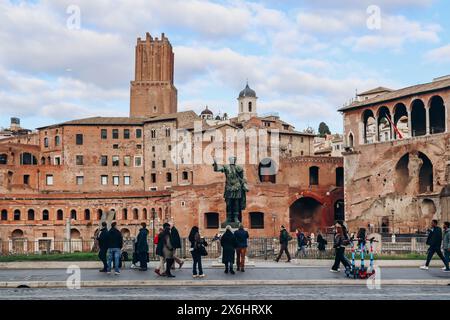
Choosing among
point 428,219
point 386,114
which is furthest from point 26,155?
point 428,219

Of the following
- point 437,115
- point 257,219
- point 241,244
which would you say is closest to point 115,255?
point 241,244

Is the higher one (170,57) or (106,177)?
(170,57)

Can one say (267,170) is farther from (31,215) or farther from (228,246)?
(228,246)

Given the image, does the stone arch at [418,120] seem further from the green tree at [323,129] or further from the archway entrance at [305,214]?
the green tree at [323,129]

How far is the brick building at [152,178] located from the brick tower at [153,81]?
417 inches

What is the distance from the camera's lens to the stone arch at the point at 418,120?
6347cm

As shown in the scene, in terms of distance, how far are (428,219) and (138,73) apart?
172 ft

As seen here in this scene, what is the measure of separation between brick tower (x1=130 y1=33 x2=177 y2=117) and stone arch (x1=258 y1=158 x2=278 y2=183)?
24.4 metres

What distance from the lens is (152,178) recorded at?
275ft

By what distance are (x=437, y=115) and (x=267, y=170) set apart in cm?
1873
